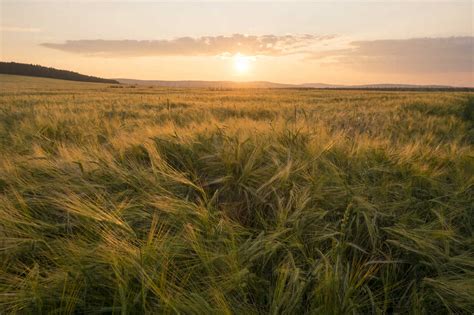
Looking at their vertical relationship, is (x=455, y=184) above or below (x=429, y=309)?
above

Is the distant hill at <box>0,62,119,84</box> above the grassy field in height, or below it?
above

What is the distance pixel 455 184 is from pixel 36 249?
2.26 meters

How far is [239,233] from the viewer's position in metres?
1.27

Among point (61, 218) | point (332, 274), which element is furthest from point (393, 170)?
point (61, 218)

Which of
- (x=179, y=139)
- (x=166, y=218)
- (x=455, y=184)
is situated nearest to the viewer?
(x=166, y=218)

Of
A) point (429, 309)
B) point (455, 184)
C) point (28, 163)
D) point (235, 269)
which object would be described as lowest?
point (429, 309)

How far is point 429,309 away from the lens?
102 cm

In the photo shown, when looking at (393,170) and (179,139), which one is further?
(179,139)

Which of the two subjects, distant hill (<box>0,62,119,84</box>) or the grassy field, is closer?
the grassy field

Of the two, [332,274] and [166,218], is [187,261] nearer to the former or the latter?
[166,218]

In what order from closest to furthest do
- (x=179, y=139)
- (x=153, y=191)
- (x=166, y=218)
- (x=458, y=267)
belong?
1. (x=458, y=267)
2. (x=166, y=218)
3. (x=153, y=191)
4. (x=179, y=139)

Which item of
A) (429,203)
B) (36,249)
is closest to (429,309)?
(429,203)

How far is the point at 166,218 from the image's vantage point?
1.34 m

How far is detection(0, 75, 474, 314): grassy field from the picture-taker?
95 cm
